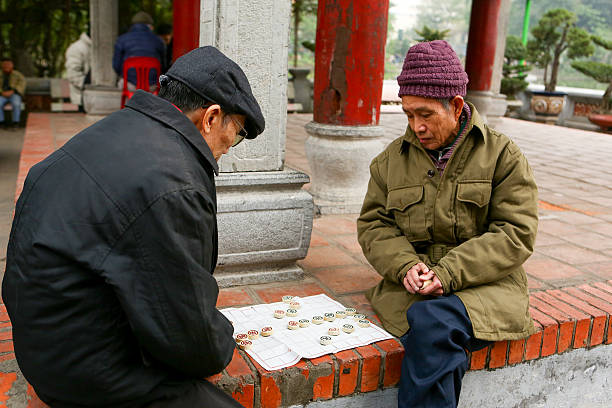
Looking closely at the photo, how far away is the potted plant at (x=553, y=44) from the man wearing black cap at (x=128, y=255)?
1619 centimetres

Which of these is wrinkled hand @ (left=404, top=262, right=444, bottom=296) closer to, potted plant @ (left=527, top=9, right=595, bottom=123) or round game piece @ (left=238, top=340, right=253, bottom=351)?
round game piece @ (left=238, top=340, right=253, bottom=351)

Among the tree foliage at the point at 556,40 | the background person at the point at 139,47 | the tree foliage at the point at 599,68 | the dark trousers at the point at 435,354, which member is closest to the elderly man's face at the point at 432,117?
the dark trousers at the point at 435,354

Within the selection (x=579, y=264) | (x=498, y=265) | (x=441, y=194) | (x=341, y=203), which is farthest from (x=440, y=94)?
(x=341, y=203)

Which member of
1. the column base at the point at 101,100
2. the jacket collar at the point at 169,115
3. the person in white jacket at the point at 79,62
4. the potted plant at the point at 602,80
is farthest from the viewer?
the potted plant at the point at 602,80

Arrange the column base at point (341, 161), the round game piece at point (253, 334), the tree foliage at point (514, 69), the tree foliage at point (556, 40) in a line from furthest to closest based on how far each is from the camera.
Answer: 1. the tree foliage at point (556, 40)
2. the tree foliage at point (514, 69)
3. the column base at point (341, 161)
4. the round game piece at point (253, 334)

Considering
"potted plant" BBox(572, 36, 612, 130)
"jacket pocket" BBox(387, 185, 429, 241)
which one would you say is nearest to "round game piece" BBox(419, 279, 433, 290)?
"jacket pocket" BBox(387, 185, 429, 241)

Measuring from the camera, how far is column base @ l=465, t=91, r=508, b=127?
29.3 ft

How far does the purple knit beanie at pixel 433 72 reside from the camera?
222 centimetres

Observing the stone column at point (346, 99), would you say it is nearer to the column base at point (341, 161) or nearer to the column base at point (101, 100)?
the column base at point (341, 161)

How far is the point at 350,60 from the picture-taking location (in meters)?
4.21

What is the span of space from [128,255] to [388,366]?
→ 4.15 feet

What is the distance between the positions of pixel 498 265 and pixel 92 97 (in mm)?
7348

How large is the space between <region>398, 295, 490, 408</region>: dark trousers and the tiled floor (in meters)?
0.48

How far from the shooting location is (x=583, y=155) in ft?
26.6
